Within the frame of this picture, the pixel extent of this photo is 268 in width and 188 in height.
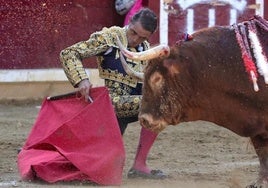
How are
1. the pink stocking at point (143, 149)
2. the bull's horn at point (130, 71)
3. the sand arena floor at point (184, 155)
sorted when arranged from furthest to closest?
the pink stocking at point (143, 149)
the sand arena floor at point (184, 155)
the bull's horn at point (130, 71)

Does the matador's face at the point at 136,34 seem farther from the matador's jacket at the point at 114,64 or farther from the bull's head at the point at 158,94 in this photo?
the bull's head at the point at 158,94

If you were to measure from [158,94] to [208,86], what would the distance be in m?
0.24

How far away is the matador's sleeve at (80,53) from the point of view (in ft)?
16.1

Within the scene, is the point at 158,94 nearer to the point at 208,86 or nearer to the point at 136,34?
the point at 208,86

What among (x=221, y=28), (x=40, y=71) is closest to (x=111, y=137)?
(x=221, y=28)

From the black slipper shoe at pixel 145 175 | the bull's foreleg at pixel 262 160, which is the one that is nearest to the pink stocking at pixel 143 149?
the black slipper shoe at pixel 145 175

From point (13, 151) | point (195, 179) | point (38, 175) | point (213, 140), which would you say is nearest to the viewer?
point (38, 175)

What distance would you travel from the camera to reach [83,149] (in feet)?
15.8

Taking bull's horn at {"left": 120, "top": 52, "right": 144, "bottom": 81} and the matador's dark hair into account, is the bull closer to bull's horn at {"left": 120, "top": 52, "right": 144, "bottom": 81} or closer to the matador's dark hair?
bull's horn at {"left": 120, "top": 52, "right": 144, "bottom": 81}

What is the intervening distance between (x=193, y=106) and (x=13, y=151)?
77.7 inches

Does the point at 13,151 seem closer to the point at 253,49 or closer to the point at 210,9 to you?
the point at 253,49

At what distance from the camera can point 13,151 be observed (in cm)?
589

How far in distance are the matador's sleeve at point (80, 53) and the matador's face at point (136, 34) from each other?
0.10 metres

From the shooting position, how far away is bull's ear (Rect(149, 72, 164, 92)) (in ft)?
13.8
